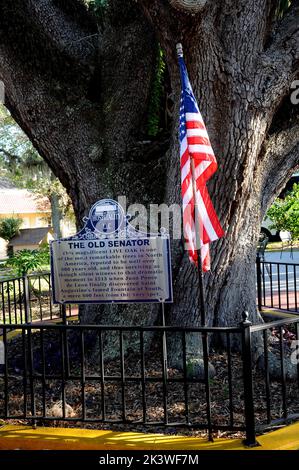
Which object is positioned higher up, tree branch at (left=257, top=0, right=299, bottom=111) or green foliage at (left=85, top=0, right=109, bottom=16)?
green foliage at (left=85, top=0, right=109, bottom=16)

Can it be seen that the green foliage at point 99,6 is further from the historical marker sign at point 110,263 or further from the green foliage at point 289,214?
the green foliage at point 289,214

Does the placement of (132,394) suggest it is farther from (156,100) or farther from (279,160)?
(156,100)

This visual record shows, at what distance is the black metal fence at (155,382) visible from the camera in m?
4.08

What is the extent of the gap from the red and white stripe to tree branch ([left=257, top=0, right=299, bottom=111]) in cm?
132

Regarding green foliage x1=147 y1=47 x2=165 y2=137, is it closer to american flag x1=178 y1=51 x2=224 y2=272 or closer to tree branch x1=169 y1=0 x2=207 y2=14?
tree branch x1=169 y1=0 x2=207 y2=14

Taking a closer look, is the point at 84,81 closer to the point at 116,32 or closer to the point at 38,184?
the point at 116,32

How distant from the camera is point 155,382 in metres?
5.46

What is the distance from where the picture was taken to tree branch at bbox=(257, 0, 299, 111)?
17.7 ft

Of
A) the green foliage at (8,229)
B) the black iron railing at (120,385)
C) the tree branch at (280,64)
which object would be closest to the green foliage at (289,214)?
the tree branch at (280,64)

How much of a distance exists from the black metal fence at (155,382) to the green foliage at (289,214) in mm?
10431

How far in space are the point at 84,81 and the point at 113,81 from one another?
357mm

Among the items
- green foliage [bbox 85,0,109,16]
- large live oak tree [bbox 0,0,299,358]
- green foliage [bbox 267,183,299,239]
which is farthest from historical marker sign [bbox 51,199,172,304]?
green foliage [bbox 267,183,299,239]
